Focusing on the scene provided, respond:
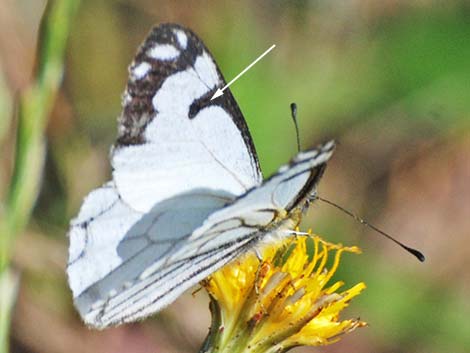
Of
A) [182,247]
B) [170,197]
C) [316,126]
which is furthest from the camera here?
[316,126]

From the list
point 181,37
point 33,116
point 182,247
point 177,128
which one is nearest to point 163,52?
point 181,37

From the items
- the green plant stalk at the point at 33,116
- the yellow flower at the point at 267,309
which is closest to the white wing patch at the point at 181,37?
the green plant stalk at the point at 33,116

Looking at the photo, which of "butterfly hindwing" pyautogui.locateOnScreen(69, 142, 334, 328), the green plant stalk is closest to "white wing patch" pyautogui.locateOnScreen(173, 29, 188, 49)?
the green plant stalk

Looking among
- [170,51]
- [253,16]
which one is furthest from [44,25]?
[253,16]

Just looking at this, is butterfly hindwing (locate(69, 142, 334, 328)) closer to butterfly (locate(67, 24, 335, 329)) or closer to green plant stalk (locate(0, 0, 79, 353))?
butterfly (locate(67, 24, 335, 329))

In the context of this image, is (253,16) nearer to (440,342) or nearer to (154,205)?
(440,342)

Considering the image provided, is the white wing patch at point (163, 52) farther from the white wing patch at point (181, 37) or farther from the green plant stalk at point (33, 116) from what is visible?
the green plant stalk at point (33, 116)

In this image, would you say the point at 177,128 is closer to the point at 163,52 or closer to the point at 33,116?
the point at 163,52
